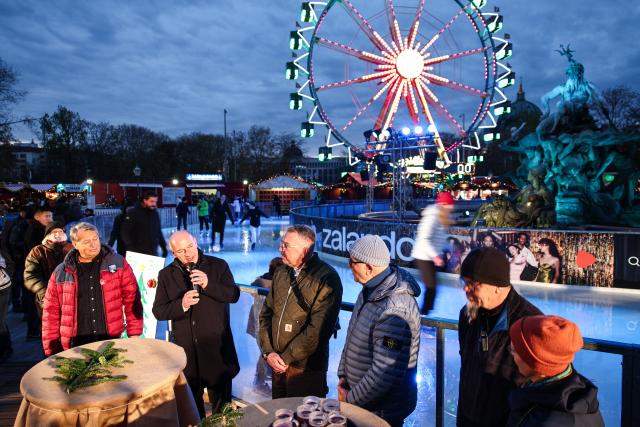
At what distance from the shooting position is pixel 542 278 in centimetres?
967

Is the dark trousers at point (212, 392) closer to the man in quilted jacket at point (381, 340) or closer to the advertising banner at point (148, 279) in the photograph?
the man in quilted jacket at point (381, 340)

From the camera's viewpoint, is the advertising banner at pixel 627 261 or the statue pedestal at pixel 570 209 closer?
the advertising banner at pixel 627 261

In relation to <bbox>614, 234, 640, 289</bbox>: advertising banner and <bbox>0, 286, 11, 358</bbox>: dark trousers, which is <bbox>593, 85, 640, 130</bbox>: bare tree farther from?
<bbox>0, 286, 11, 358</bbox>: dark trousers

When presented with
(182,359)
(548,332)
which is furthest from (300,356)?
(548,332)

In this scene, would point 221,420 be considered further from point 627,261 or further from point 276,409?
point 627,261

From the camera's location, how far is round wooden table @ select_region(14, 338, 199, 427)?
2008mm

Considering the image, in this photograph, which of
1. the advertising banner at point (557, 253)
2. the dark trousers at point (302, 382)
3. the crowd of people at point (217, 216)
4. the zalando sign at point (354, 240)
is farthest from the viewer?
the crowd of people at point (217, 216)

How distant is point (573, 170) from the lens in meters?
16.9

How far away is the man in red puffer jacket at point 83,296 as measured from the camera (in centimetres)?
327

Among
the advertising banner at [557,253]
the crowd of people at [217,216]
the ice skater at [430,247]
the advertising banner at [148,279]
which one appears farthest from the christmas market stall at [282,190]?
the advertising banner at [148,279]

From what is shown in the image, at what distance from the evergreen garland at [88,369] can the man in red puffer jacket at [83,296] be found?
907 millimetres

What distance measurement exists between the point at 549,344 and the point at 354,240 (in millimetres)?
9380

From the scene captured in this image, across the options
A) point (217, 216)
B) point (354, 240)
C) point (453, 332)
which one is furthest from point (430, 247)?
point (217, 216)

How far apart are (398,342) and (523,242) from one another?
8.52 m
